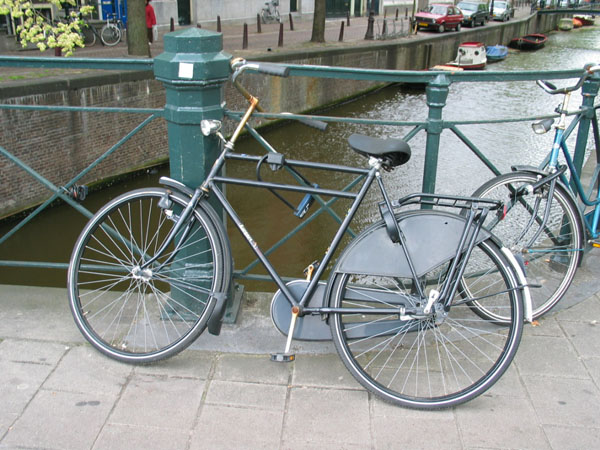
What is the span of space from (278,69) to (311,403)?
4.67 feet

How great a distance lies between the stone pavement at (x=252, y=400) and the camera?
2.40 meters

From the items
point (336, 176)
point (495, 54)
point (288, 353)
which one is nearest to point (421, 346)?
point (288, 353)

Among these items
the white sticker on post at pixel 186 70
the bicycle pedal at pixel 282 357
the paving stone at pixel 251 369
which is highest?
the white sticker on post at pixel 186 70

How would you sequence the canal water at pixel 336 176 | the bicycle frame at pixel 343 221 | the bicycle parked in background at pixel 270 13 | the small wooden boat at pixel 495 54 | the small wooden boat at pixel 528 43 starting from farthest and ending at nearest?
the small wooden boat at pixel 528 43, the small wooden boat at pixel 495 54, the bicycle parked in background at pixel 270 13, the canal water at pixel 336 176, the bicycle frame at pixel 343 221

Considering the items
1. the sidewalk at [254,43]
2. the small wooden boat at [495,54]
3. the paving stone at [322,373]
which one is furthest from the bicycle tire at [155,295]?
the small wooden boat at [495,54]

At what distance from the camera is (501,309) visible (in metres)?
3.29

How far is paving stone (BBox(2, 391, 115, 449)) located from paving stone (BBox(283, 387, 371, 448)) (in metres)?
0.75

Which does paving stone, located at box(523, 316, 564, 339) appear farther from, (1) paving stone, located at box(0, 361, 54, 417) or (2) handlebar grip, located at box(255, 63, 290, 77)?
(1) paving stone, located at box(0, 361, 54, 417)

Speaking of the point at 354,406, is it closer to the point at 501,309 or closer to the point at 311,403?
the point at 311,403

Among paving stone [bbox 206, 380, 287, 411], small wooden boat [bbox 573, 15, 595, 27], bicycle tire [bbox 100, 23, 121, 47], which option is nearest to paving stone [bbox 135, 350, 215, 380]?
paving stone [bbox 206, 380, 287, 411]

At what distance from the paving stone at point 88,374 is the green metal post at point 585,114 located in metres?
2.84

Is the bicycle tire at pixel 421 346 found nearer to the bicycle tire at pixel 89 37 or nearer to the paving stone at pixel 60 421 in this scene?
the paving stone at pixel 60 421

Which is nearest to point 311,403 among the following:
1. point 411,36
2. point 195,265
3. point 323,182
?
point 195,265

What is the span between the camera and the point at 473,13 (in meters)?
35.0
